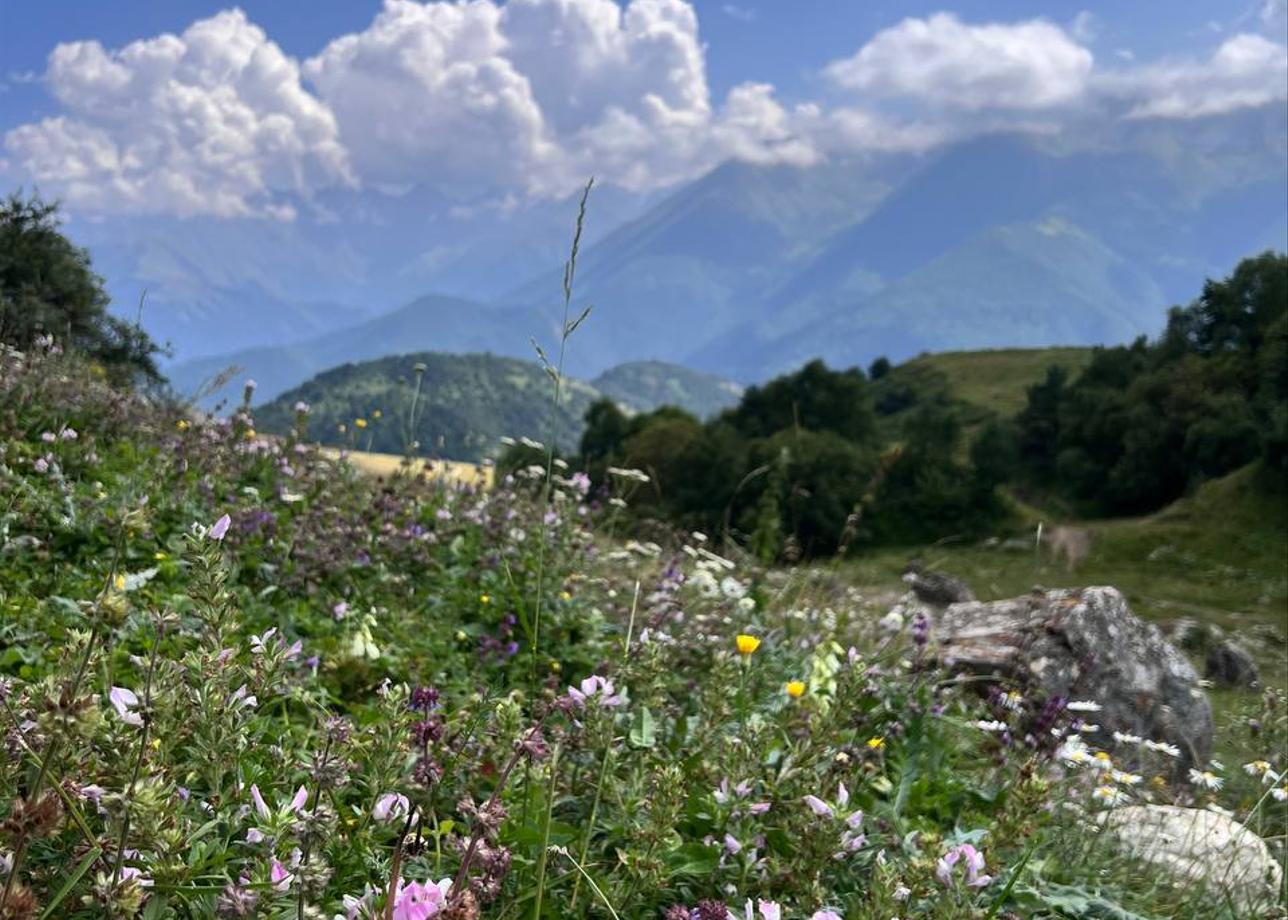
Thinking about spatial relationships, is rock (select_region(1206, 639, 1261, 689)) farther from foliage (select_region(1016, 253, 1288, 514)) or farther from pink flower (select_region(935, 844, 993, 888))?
foliage (select_region(1016, 253, 1288, 514))

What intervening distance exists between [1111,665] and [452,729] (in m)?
6.49

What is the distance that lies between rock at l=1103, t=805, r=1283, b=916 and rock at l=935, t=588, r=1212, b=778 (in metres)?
2.41

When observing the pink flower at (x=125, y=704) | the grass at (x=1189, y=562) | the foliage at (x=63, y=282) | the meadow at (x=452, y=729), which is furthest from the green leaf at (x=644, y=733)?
the foliage at (x=63, y=282)

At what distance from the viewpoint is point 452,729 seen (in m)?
3.08

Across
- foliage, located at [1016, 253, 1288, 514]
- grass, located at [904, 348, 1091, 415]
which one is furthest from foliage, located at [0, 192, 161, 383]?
grass, located at [904, 348, 1091, 415]

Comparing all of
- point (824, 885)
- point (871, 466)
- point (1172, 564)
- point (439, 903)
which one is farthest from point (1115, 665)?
point (871, 466)

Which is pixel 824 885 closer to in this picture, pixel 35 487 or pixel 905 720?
pixel 905 720

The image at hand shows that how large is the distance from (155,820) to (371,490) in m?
6.51

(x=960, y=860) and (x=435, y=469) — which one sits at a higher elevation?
(x=435, y=469)

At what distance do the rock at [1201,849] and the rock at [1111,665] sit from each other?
241 centimetres

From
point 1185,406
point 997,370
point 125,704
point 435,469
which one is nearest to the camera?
point 125,704

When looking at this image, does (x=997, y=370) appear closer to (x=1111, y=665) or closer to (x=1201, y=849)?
(x=1111, y=665)

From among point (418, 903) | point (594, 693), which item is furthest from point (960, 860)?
point (418, 903)

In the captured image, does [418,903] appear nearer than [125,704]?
Yes
